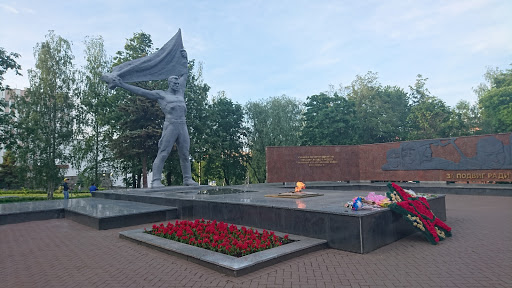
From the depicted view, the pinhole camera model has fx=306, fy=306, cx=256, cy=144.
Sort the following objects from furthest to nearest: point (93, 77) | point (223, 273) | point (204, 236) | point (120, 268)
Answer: point (93, 77) < point (204, 236) < point (120, 268) < point (223, 273)

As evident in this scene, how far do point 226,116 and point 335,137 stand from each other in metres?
9.85

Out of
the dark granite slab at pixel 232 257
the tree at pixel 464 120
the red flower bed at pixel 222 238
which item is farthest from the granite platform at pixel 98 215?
the tree at pixel 464 120

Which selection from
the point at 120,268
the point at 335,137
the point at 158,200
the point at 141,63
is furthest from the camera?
the point at 335,137

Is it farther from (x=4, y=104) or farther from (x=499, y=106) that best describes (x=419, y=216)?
(x=499, y=106)

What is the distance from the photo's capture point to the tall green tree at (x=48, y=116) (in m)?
19.0

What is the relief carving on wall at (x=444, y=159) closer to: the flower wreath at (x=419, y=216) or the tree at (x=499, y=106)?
A: the flower wreath at (x=419, y=216)

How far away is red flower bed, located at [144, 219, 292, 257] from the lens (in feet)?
15.9

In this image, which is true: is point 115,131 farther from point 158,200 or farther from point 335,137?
point 335,137

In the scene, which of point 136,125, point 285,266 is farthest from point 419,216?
point 136,125

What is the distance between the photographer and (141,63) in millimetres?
12523

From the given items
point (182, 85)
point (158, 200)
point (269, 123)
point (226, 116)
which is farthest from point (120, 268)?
point (269, 123)

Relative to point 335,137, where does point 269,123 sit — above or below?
above

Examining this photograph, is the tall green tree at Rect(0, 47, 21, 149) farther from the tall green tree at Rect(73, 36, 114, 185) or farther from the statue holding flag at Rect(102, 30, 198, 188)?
the statue holding flag at Rect(102, 30, 198, 188)

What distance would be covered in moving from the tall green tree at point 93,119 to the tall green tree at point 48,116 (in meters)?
0.82
